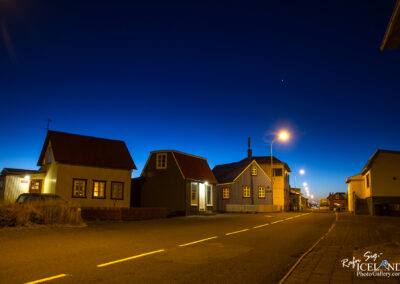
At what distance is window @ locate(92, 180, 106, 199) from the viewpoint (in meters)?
28.2

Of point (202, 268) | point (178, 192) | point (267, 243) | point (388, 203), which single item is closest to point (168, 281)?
point (202, 268)

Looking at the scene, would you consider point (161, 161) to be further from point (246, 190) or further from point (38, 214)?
point (38, 214)

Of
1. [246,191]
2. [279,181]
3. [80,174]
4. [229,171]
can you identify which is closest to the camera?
[80,174]

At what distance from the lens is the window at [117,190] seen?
2954 cm

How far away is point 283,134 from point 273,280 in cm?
2707

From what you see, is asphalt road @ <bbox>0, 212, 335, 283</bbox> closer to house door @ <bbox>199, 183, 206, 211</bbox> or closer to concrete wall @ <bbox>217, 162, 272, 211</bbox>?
house door @ <bbox>199, 183, 206, 211</bbox>

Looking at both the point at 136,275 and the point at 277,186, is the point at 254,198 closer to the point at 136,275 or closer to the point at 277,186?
the point at 277,186

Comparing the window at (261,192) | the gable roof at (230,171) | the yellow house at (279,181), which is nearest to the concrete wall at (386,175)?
the window at (261,192)

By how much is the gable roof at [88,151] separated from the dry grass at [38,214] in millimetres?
10147

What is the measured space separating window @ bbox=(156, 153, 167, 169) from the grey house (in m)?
14.9

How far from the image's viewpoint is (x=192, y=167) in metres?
35.2

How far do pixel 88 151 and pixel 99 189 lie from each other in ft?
11.5

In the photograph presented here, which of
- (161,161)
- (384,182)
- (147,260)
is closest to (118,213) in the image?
(161,161)

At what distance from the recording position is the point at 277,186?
54.7m
